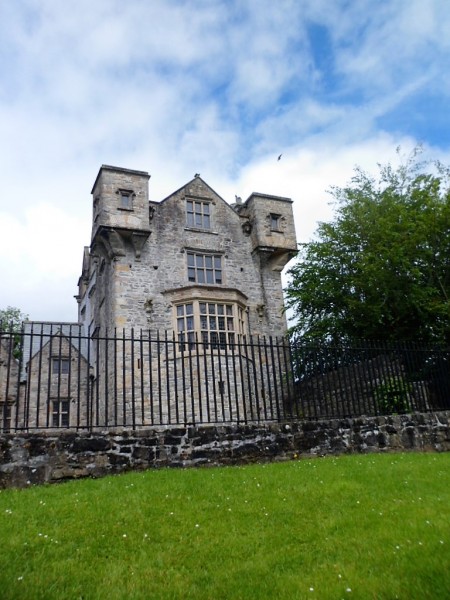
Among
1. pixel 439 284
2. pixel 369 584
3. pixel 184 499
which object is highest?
pixel 439 284

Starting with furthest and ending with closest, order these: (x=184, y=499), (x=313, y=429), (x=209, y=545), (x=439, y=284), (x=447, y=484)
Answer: (x=439, y=284)
(x=313, y=429)
(x=447, y=484)
(x=184, y=499)
(x=209, y=545)

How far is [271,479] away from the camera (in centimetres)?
743

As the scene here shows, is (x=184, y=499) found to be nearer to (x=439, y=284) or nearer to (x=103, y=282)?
(x=439, y=284)

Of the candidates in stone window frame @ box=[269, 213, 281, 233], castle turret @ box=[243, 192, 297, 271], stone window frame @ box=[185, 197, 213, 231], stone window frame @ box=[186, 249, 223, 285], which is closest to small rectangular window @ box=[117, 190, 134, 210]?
stone window frame @ box=[185, 197, 213, 231]

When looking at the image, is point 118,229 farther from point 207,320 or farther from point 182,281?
point 207,320

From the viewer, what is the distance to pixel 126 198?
22156 mm

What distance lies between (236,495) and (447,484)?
3270 millimetres

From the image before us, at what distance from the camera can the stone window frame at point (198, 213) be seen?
79.2 feet

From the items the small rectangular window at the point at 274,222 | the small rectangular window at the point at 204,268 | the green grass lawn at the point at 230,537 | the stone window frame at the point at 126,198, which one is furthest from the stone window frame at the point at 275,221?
the green grass lawn at the point at 230,537

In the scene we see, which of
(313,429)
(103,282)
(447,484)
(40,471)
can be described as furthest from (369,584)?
(103,282)

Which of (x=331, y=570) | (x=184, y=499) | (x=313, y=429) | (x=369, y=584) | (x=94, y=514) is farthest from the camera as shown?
(x=313, y=429)

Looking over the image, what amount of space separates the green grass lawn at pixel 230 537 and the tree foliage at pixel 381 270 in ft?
40.5

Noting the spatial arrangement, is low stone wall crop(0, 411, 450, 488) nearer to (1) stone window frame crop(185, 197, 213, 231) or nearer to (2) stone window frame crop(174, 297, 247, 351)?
(2) stone window frame crop(174, 297, 247, 351)

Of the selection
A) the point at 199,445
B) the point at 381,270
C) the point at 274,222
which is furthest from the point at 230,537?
the point at 274,222
